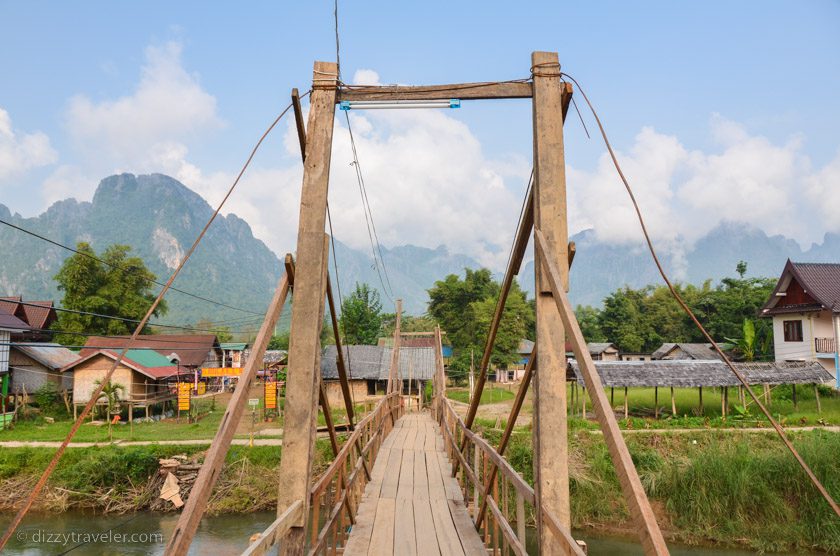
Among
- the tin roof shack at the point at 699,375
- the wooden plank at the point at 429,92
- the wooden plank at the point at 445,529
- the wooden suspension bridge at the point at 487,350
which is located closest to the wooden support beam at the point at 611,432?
the wooden suspension bridge at the point at 487,350

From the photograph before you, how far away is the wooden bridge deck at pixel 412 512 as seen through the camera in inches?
177

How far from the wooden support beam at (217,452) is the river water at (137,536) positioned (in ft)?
39.1

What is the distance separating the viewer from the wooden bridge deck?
449 cm

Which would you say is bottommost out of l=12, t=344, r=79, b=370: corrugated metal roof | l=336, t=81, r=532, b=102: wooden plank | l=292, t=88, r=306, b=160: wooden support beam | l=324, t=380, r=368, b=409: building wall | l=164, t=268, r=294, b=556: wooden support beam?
l=324, t=380, r=368, b=409: building wall

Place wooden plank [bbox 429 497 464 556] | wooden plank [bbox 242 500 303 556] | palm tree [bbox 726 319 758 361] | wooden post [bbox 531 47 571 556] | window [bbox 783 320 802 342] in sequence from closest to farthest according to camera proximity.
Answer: wooden plank [bbox 242 500 303 556]
wooden post [bbox 531 47 571 556]
wooden plank [bbox 429 497 464 556]
window [bbox 783 320 802 342]
palm tree [bbox 726 319 758 361]

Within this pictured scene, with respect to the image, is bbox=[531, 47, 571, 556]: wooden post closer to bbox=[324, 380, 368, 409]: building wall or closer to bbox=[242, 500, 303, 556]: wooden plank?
bbox=[242, 500, 303, 556]: wooden plank

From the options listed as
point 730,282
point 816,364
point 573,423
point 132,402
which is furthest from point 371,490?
point 730,282

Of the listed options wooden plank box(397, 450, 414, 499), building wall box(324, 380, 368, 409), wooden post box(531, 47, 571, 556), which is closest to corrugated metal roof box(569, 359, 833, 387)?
building wall box(324, 380, 368, 409)

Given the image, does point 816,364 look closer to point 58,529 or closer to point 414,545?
point 414,545

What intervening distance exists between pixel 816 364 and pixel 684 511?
1149 centimetres

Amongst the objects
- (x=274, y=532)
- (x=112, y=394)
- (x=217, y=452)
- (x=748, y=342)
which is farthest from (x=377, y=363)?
(x=217, y=452)

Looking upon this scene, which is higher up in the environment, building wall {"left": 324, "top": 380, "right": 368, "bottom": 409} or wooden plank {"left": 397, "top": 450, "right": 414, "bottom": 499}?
wooden plank {"left": 397, "top": 450, "right": 414, "bottom": 499}

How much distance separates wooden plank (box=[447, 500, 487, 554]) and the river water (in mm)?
9174

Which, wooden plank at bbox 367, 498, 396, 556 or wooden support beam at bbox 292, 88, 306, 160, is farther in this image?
wooden plank at bbox 367, 498, 396, 556
